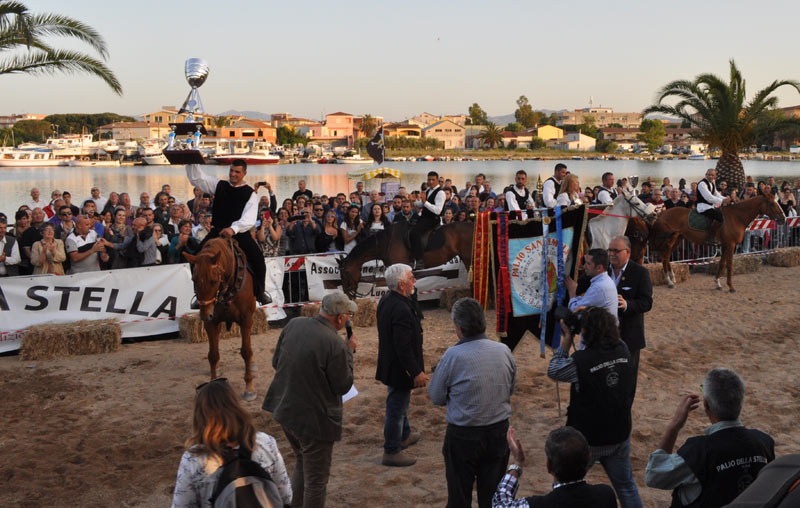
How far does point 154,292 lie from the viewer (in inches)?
431

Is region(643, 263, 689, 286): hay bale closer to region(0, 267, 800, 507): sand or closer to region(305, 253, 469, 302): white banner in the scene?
region(0, 267, 800, 507): sand

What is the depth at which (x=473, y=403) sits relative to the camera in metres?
4.60

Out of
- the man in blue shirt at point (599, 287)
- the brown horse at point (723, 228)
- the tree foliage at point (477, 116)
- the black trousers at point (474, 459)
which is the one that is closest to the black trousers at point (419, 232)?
the brown horse at point (723, 228)

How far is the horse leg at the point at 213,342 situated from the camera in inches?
340

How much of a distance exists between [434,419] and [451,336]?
3535 mm

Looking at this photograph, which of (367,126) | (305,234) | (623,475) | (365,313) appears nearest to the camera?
(623,475)

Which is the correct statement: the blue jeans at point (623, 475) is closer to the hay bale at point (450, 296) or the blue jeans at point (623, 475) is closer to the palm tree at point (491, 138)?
the hay bale at point (450, 296)

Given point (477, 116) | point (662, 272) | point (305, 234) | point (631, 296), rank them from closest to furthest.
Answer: point (631, 296)
point (305, 234)
point (662, 272)
point (477, 116)

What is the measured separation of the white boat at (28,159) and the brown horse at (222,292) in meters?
90.4

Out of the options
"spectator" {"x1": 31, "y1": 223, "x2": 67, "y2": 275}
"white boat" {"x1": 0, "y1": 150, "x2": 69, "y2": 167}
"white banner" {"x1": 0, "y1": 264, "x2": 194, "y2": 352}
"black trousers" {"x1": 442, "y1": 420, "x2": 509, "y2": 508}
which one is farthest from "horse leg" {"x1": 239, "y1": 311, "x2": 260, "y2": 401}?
"white boat" {"x1": 0, "y1": 150, "x2": 69, "y2": 167}

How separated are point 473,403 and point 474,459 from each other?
0.40 m

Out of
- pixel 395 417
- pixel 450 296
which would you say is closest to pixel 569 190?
pixel 450 296

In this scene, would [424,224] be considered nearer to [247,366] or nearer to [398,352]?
[247,366]

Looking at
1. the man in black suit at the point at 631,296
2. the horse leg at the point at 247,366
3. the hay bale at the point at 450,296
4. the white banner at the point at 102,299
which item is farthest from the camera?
the hay bale at the point at 450,296
